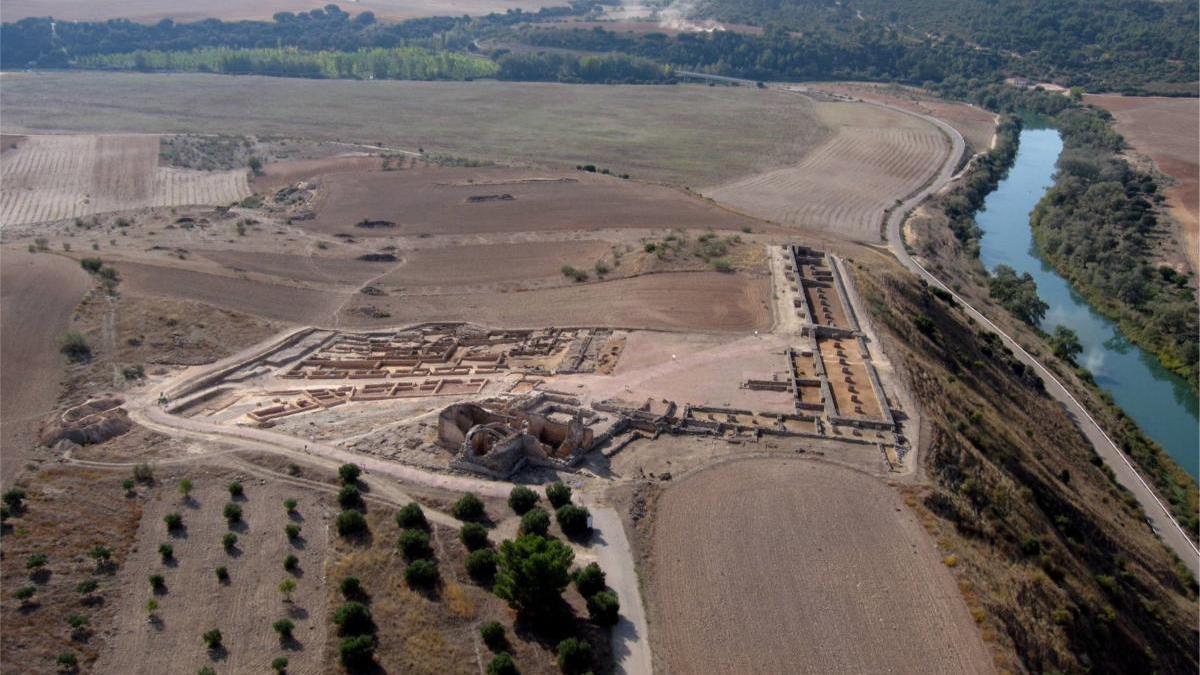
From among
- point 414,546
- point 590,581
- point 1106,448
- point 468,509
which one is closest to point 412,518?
point 414,546

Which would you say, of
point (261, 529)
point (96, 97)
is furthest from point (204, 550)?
point (96, 97)

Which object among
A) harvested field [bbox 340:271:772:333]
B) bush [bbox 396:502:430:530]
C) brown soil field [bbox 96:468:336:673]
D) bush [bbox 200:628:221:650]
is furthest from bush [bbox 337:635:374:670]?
harvested field [bbox 340:271:772:333]

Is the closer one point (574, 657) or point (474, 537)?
point (574, 657)

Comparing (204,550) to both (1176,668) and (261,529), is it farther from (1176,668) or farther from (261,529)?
(1176,668)

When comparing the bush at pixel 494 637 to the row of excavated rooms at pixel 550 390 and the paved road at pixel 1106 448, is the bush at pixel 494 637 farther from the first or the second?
the paved road at pixel 1106 448

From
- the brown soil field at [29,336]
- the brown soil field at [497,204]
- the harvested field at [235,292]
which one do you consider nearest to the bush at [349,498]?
the brown soil field at [29,336]

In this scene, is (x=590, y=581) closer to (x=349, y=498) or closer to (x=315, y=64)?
(x=349, y=498)
